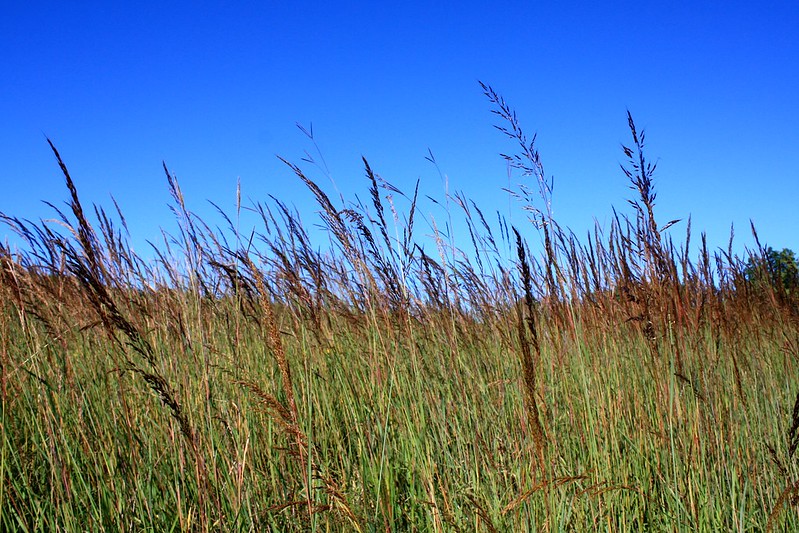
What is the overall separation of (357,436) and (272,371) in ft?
1.94

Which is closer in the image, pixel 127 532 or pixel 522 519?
pixel 522 519

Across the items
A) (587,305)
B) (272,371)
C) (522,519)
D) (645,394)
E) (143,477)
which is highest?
(587,305)

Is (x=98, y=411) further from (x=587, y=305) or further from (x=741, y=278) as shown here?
(x=741, y=278)

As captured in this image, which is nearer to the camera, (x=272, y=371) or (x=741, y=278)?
(x=272, y=371)

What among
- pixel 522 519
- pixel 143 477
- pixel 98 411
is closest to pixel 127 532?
pixel 143 477

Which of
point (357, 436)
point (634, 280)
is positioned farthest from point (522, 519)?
point (634, 280)

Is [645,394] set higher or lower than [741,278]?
lower

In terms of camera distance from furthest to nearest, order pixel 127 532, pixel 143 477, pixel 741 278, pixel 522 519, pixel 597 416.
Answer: pixel 741 278, pixel 597 416, pixel 143 477, pixel 127 532, pixel 522 519

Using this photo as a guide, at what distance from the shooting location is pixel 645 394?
245cm

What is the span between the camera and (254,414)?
2484 millimetres

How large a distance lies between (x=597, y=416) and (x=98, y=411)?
6.06 ft

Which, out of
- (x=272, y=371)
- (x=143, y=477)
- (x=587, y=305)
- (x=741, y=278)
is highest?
(x=741, y=278)

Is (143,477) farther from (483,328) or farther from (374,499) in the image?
(483,328)

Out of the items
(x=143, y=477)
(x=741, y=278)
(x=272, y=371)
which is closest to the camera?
(x=143, y=477)
